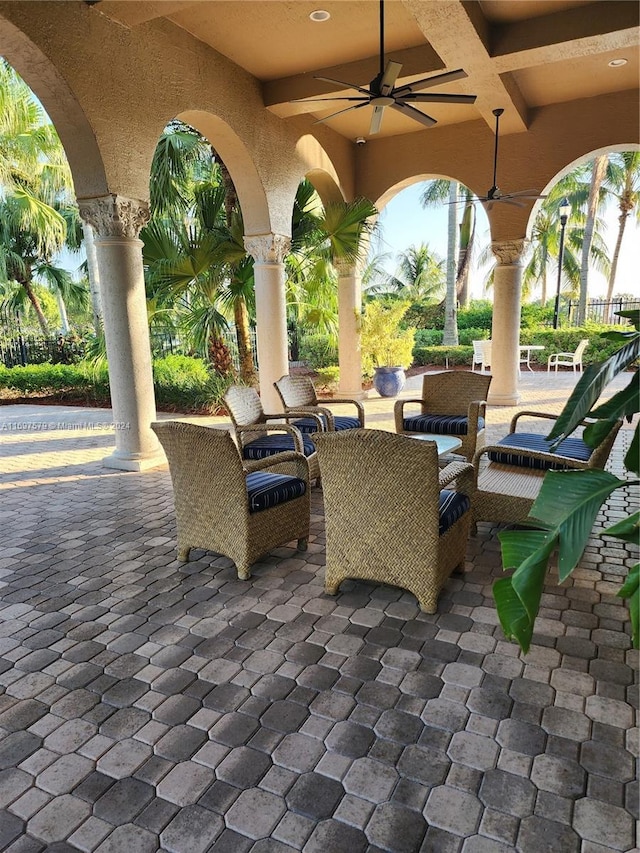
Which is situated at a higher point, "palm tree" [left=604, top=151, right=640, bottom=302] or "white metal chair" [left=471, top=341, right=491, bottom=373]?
"palm tree" [left=604, top=151, right=640, bottom=302]

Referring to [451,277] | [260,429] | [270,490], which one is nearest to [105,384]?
[260,429]

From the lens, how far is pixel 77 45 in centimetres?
484

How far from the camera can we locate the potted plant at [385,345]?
414 inches

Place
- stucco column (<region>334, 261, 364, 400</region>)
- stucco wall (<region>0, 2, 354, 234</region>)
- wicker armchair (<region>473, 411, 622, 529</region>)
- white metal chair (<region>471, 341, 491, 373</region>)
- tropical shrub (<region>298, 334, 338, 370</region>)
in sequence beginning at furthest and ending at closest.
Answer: tropical shrub (<region>298, 334, 338, 370</region>) < white metal chair (<region>471, 341, 491, 373</region>) < stucco column (<region>334, 261, 364, 400</region>) < stucco wall (<region>0, 2, 354, 234</region>) < wicker armchair (<region>473, 411, 622, 529</region>)

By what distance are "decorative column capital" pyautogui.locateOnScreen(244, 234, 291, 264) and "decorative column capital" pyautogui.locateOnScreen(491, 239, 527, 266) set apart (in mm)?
3594

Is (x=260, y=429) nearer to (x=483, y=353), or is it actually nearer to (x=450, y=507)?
(x=450, y=507)

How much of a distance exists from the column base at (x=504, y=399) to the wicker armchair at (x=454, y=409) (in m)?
3.79

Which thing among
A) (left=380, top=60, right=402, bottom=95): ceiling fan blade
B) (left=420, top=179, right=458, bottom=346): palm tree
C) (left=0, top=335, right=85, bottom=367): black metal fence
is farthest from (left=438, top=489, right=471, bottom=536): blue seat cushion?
(left=420, top=179, right=458, bottom=346): palm tree

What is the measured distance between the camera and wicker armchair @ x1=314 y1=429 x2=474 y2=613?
2.72 meters

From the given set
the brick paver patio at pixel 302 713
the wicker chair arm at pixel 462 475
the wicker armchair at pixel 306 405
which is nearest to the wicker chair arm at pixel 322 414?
the wicker armchair at pixel 306 405

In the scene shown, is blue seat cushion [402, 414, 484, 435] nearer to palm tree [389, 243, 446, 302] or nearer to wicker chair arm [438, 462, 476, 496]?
wicker chair arm [438, 462, 476, 496]

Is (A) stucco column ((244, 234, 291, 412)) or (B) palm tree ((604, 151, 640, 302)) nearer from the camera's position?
(A) stucco column ((244, 234, 291, 412))

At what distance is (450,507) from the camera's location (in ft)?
9.97

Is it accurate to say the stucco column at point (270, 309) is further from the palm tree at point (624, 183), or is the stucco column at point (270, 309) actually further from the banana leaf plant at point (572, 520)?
the palm tree at point (624, 183)
